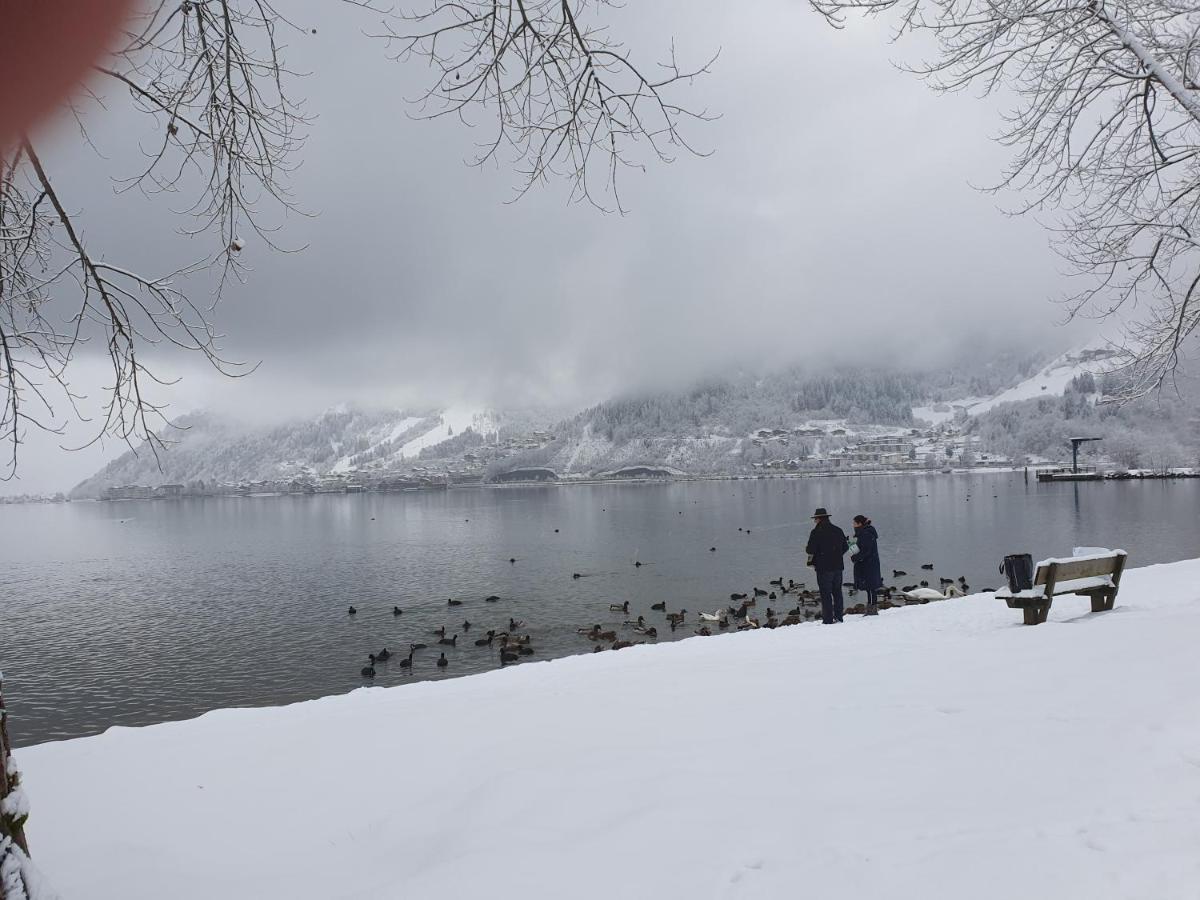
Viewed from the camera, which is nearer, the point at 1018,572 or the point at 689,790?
the point at 689,790

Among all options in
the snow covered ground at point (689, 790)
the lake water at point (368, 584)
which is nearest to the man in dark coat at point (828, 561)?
the lake water at point (368, 584)

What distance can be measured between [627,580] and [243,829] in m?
34.7

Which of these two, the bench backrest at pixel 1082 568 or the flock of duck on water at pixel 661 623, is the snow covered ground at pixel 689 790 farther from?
the flock of duck on water at pixel 661 623

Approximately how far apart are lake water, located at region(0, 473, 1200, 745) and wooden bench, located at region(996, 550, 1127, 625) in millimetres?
574

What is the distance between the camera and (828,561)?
43.4ft

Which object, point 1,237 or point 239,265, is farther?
point 239,265

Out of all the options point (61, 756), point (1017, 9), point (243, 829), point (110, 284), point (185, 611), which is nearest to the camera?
point (110, 284)

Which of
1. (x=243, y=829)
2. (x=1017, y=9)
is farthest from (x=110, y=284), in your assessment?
(x=1017, y=9)

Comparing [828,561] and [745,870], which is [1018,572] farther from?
[745,870]

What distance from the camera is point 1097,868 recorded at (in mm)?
2990

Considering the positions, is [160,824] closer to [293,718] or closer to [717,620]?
[293,718]

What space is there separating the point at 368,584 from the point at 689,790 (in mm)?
39359

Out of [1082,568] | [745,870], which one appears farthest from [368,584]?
[745,870]

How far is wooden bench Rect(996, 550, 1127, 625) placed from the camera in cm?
1012
